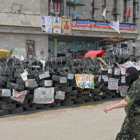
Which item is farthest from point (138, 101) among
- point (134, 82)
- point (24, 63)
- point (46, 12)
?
point (46, 12)

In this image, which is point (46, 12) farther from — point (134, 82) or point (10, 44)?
point (134, 82)

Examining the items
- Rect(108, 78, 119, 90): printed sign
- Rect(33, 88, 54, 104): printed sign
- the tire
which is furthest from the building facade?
the tire

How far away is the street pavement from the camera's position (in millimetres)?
4469

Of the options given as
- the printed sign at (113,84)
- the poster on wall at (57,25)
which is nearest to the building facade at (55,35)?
the poster on wall at (57,25)

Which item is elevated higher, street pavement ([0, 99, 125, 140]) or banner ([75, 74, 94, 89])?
banner ([75, 74, 94, 89])

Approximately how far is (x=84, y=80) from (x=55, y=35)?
50.4 ft

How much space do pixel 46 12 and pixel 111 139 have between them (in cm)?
2013

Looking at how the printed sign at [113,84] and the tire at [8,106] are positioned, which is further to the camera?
the printed sign at [113,84]

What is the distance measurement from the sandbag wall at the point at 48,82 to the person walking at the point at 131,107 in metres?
3.85

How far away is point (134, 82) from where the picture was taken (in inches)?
113

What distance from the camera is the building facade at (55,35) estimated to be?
20047mm

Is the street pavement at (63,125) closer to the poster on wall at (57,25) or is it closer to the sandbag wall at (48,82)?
the sandbag wall at (48,82)

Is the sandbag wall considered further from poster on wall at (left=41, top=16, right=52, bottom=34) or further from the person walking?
poster on wall at (left=41, top=16, right=52, bottom=34)

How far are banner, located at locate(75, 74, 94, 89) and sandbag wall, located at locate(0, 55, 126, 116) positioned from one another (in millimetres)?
187
